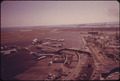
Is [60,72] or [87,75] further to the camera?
[60,72]

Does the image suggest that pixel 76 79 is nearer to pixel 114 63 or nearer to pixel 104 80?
pixel 104 80

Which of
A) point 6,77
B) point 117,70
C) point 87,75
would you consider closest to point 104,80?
point 87,75

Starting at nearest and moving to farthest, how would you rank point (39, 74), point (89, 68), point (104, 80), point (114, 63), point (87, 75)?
1. point (104, 80)
2. point (87, 75)
3. point (39, 74)
4. point (89, 68)
5. point (114, 63)

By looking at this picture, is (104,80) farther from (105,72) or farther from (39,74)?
(39,74)

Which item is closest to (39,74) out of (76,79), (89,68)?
(76,79)

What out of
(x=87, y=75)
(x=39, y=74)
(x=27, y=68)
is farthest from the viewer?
(x=27, y=68)

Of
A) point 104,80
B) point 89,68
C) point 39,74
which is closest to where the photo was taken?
point 104,80

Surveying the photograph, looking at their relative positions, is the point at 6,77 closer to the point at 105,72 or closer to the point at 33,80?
the point at 33,80

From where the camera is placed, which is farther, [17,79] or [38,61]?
[38,61]

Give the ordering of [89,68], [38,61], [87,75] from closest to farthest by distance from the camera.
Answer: [87,75] → [89,68] → [38,61]
